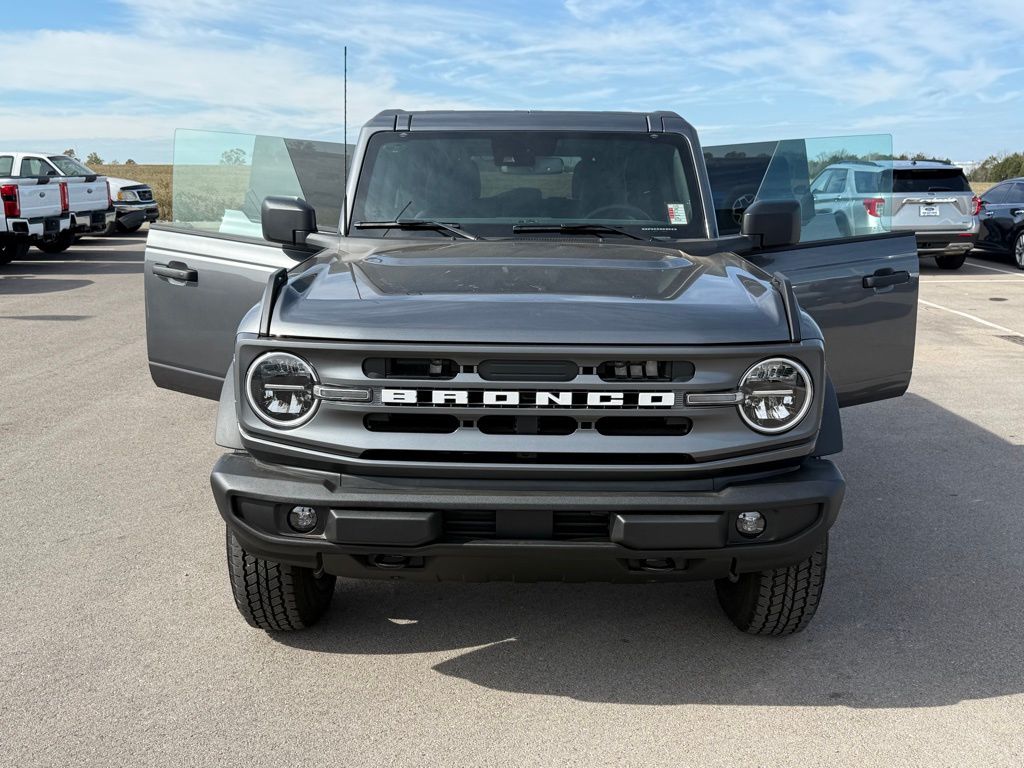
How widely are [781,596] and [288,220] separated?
252 cm

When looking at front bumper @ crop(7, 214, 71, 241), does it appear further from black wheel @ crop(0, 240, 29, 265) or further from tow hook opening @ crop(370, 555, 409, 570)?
tow hook opening @ crop(370, 555, 409, 570)

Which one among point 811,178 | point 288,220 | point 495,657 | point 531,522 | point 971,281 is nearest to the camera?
point 531,522

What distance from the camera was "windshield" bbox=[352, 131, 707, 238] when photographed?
483cm

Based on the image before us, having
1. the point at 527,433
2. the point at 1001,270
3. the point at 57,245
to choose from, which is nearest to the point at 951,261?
the point at 1001,270

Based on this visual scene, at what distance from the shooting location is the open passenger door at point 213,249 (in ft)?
16.6

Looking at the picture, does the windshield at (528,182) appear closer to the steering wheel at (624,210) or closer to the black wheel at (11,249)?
the steering wheel at (624,210)

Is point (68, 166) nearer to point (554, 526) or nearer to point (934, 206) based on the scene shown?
point (934, 206)

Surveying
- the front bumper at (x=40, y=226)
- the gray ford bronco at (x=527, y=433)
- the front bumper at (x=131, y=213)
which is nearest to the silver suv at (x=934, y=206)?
the front bumper at (x=40, y=226)

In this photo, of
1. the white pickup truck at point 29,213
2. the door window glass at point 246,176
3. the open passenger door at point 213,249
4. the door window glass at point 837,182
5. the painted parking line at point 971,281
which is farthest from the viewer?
the white pickup truck at point 29,213

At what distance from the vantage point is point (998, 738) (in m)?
3.35

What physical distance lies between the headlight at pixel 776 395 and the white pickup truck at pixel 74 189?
19.3 metres

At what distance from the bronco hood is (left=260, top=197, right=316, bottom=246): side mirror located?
72cm

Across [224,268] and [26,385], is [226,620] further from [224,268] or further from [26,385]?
[26,385]

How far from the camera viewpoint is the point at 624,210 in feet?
16.0
